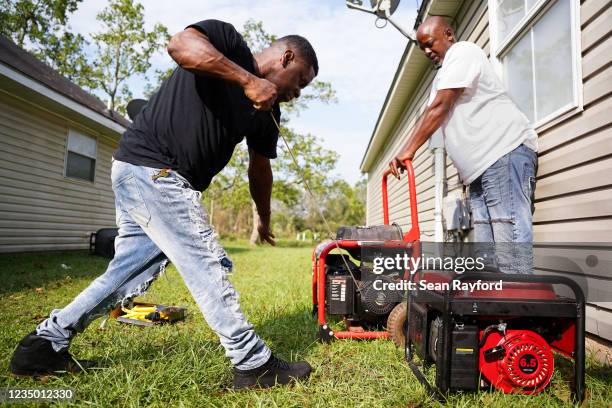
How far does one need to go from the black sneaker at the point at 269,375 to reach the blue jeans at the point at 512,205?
1.25m

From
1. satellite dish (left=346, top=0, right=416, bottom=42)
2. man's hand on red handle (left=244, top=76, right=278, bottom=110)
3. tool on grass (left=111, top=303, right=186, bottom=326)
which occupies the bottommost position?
tool on grass (left=111, top=303, right=186, bottom=326)

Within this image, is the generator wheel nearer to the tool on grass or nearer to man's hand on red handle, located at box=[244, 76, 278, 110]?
man's hand on red handle, located at box=[244, 76, 278, 110]

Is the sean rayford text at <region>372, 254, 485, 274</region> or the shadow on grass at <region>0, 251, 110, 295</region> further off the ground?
the sean rayford text at <region>372, 254, 485, 274</region>

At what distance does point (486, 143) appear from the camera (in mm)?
2656

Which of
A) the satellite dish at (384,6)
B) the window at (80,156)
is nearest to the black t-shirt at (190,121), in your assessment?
the satellite dish at (384,6)

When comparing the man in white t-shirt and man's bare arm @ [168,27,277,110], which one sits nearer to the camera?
man's bare arm @ [168,27,277,110]

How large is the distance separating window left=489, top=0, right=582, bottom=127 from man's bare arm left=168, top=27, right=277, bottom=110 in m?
2.27

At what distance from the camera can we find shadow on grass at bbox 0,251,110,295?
557cm

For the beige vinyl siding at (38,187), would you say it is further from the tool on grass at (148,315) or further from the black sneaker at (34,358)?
the black sneaker at (34,358)

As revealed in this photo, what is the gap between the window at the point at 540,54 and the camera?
3156 mm

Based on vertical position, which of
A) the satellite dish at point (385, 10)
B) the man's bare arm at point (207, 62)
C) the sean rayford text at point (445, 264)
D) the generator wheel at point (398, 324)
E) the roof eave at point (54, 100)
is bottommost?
the generator wheel at point (398, 324)

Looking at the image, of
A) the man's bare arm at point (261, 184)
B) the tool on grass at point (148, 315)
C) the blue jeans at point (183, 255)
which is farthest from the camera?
the tool on grass at point (148, 315)

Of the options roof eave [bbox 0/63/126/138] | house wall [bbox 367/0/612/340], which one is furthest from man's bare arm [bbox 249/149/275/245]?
roof eave [bbox 0/63/126/138]

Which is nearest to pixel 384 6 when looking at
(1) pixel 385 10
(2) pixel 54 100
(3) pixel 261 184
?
(1) pixel 385 10
